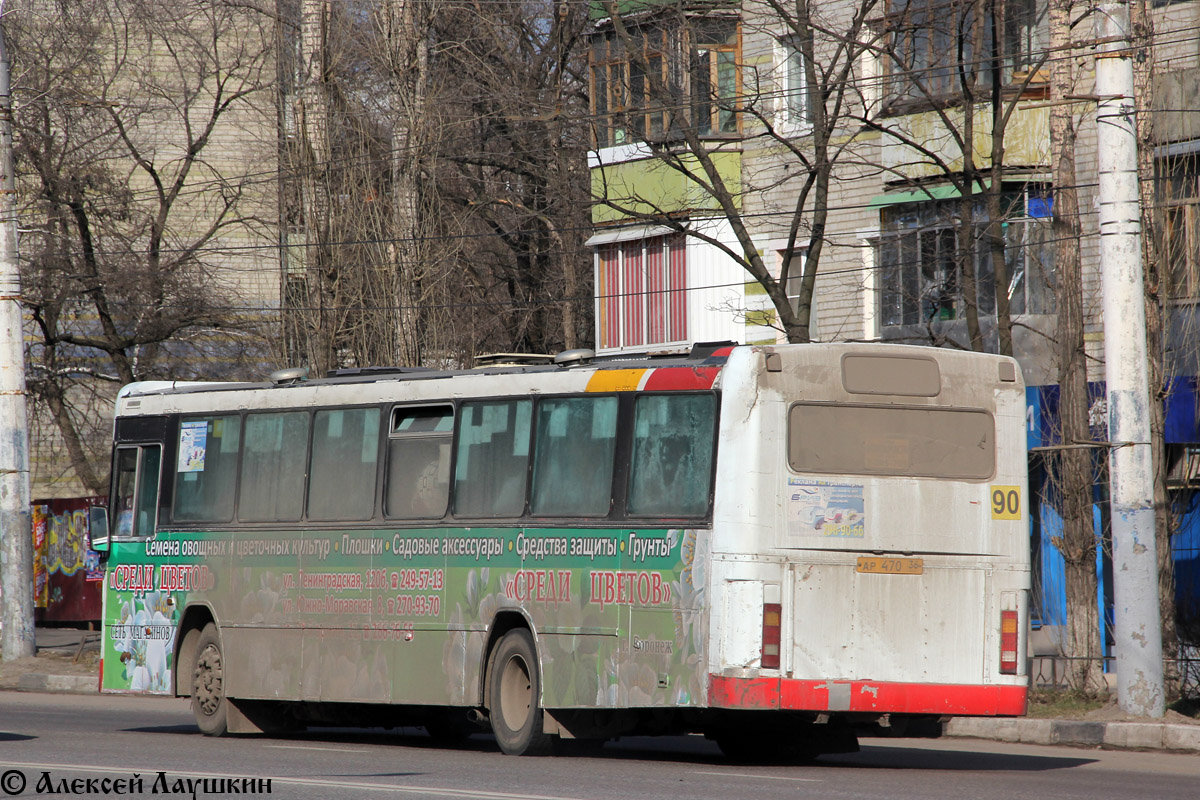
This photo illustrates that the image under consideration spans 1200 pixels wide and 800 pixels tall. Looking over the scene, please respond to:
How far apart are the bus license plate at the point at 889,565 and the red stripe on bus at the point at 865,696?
78cm

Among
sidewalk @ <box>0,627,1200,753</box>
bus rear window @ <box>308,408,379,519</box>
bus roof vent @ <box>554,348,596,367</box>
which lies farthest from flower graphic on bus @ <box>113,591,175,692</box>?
sidewalk @ <box>0,627,1200,753</box>

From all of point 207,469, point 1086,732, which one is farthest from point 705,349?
point 207,469

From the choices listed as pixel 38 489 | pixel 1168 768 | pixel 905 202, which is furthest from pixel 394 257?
pixel 38 489

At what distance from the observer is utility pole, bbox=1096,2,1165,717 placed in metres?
16.2

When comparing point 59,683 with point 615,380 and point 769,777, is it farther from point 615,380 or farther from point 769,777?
point 769,777

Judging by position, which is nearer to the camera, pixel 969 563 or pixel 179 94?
pixel 969 563

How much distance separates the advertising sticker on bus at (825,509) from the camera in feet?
40.1

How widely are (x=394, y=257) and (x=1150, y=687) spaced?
16.6m

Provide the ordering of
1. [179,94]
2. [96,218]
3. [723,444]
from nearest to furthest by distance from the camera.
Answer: [723,444], [96,218], [179,94]

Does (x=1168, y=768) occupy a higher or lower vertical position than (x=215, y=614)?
lower

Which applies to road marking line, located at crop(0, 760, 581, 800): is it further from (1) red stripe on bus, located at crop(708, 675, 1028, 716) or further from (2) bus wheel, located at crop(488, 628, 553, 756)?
(2) bus wheel, located at crop(488, 628, 553, 756)

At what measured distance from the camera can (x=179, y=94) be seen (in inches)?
1752

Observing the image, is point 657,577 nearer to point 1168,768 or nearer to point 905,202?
point 1168,768

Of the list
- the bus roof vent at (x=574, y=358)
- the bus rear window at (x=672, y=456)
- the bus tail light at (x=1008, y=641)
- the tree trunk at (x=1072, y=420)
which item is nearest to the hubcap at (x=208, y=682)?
the bus roof vent at (x=574, y=358)
